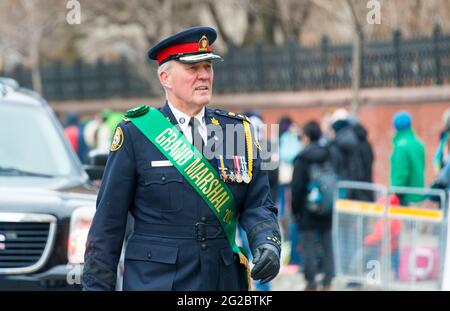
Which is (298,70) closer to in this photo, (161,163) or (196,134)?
(196,134)

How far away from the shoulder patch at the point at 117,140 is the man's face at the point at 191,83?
0.98ft

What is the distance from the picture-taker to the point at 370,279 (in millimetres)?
12805

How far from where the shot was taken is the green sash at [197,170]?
19.2 ft

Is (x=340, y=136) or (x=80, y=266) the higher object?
(x=340, y=136)

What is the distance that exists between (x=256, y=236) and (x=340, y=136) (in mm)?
8628

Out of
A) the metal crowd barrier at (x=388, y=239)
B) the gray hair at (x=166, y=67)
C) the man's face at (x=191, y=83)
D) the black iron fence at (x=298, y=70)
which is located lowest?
the metal crowd barrier at (x=388, y=239)

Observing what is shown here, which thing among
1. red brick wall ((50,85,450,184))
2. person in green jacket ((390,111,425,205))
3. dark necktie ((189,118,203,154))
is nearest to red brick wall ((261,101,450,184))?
red brick wall ((50,85,450,184))

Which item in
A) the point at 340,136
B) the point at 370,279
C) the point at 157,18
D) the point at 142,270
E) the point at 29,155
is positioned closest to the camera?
the point at 142,270

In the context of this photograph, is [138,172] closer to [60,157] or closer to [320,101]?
[60,157]

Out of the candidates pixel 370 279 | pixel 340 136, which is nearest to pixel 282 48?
pixel 340 136

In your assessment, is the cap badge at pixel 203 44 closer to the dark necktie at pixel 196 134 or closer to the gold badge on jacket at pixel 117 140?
the dark necktie at pixel 196 134

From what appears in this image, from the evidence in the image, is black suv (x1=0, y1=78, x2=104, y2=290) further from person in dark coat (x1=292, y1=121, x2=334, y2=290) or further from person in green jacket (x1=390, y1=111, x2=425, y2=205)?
person in green jacket (x1=390, y1=111, x2=425, y2=205)

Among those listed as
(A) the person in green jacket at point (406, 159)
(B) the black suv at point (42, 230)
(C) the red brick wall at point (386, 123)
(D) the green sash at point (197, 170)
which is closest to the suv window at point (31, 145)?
(B) the black suv at point (42, 230)

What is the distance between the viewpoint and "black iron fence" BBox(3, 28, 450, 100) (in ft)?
72.0
